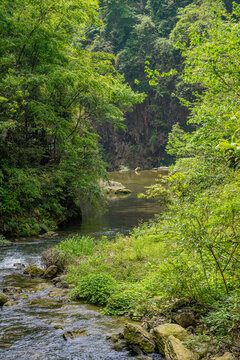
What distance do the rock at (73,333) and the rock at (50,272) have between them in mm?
3461

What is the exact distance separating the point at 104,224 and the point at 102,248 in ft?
20.7

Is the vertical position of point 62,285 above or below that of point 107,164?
below

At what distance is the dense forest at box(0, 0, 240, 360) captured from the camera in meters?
4.73

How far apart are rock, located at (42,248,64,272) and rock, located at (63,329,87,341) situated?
369cm

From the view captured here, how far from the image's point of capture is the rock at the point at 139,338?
14.9 ft

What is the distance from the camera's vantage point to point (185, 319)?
480 cm

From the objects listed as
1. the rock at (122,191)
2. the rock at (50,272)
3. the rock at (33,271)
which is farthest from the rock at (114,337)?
the rock at (122,191)

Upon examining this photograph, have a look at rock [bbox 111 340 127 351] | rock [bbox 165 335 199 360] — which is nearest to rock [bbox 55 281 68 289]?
rock [bbox 111 340 127 351]

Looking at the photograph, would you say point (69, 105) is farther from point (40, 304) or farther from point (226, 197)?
point (226, 197)

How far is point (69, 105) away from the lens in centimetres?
1625

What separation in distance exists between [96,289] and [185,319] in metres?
2.42

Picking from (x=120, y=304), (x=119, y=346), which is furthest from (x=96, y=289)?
(x=119, y=346)

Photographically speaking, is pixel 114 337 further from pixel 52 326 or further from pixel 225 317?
pixel 225 317

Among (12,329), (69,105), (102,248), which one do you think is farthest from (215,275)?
(69,105)
